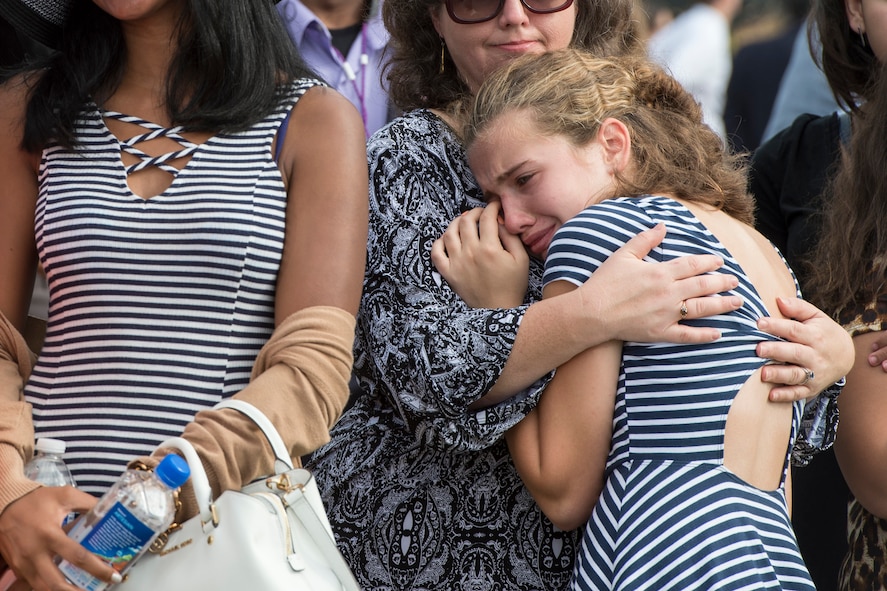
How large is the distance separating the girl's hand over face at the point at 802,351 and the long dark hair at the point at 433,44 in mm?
842

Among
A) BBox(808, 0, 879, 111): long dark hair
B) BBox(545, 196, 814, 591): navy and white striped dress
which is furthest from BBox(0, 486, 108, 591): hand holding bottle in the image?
BBox(808, 0, 879, 111): long dark hair

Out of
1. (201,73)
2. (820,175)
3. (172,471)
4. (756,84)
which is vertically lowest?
(756,84)

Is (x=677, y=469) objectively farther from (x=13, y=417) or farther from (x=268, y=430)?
(x=13, y=417)

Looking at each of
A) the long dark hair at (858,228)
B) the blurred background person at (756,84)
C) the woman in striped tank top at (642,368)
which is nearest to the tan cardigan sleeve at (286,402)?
the woman in striped tank top at (642,368)

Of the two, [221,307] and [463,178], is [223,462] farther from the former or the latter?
[463,178]

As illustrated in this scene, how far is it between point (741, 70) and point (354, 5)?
2851 millimetres

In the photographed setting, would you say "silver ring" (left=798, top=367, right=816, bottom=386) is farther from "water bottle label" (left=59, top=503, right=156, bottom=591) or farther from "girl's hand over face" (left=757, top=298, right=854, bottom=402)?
"water bottle label" (left=59, top=503, right=156, bottom=591)

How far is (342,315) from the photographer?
2107mm

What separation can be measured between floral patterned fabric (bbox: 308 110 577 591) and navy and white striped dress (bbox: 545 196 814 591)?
7.2 inches

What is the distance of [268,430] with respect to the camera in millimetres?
1880

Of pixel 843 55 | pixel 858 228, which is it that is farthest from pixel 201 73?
pixel 843 55

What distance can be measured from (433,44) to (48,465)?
4.40 ft

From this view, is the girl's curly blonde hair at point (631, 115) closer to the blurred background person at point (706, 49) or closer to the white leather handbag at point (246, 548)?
the white leather handbag at point (246, 548)

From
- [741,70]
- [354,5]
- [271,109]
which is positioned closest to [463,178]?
[271,109]
